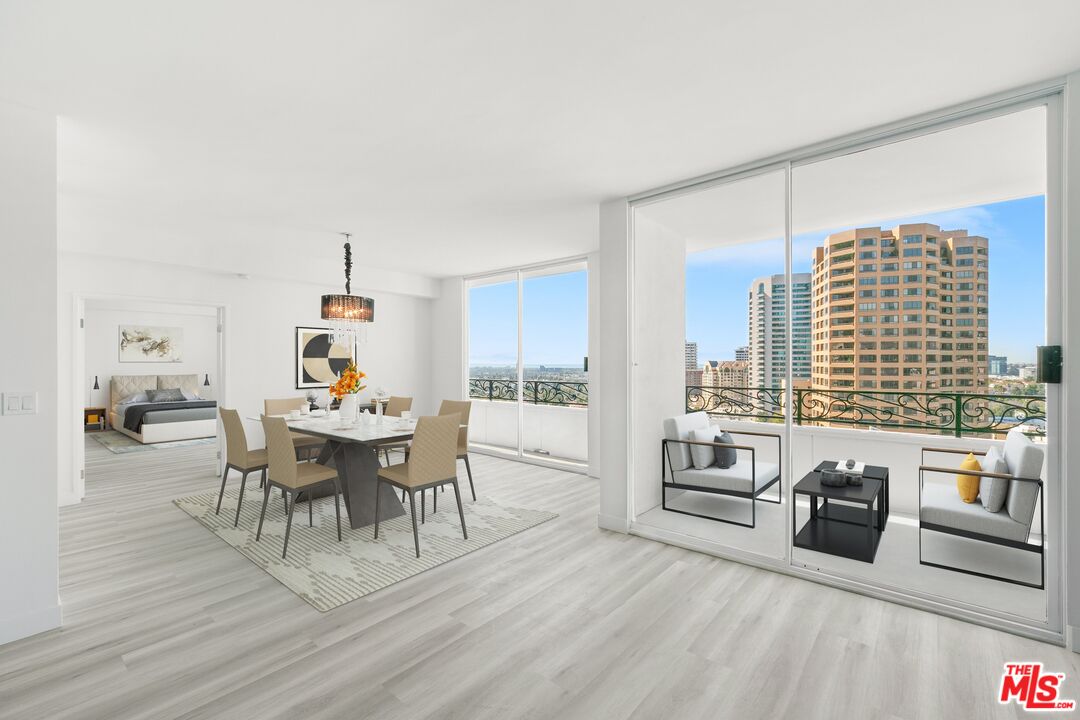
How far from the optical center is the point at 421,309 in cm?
789

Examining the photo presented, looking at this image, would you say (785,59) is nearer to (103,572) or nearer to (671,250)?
(671,250)

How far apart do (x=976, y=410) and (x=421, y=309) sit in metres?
6.80

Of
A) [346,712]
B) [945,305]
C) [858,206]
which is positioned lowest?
[346,712]

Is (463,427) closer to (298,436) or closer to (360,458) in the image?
(360,458)

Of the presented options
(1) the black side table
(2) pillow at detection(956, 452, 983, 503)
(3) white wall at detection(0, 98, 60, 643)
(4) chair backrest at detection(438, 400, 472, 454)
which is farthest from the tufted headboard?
(2) pillow at detection(956, 452, 983, 503)

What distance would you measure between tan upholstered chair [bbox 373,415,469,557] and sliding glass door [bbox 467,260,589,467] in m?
2.63

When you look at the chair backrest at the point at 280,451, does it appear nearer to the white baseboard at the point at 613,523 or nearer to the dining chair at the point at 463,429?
the dining chair at the point at 463,429

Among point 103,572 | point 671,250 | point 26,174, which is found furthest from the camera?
point 671,250

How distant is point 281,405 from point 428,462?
2.73 metres

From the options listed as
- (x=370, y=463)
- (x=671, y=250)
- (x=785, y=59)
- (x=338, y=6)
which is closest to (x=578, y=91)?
(x=785, y=59)

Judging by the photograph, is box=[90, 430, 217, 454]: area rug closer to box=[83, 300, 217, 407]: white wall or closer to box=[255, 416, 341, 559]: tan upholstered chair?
box=[83, 300, 217, 407]: white wall

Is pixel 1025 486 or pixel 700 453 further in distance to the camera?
pixel 700 453

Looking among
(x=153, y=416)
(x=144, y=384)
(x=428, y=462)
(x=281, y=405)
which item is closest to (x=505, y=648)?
(x=428, y=462)

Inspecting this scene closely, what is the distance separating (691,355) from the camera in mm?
5320
